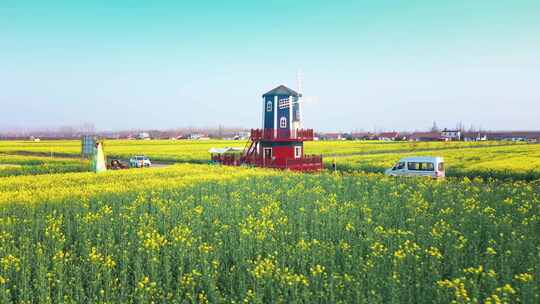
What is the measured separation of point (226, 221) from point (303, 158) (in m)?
27.4

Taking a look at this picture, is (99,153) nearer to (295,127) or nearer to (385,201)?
(295,127)

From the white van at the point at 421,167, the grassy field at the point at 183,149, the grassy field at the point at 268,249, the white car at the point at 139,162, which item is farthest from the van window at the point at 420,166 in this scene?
the grassy field at the point at 183,149

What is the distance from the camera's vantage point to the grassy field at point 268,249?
865cm

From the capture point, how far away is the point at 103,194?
1977 centimetres

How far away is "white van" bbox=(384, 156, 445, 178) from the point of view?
94.4ft

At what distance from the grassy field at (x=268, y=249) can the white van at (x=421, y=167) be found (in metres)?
7.61

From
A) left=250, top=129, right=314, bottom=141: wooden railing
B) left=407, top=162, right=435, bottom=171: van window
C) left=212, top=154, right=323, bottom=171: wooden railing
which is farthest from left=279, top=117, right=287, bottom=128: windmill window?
left=407, top=162, right=435, bottom=171: van window

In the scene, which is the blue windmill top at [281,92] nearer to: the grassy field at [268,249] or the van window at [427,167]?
the van window at [427,167]

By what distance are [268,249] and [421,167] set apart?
21327mm

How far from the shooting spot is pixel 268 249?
11.2 meters

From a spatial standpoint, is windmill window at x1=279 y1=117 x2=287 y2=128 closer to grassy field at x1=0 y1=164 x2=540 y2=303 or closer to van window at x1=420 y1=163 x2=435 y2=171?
van window at x1=420 y1=163 x2=435 y2=171

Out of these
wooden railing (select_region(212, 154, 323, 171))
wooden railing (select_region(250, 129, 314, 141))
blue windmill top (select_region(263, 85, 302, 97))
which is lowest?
wooden railing (select_region(212, 154, 323, 171))

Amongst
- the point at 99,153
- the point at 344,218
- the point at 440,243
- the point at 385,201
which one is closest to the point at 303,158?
the point at 99,153

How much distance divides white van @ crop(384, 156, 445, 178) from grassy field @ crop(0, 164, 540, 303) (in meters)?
7.61
